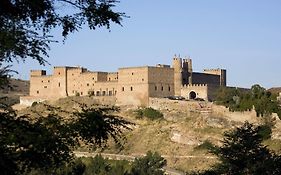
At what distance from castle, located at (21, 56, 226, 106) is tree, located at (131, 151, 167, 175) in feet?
40.8

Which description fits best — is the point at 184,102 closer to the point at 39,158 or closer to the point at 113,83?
the point at 113,83

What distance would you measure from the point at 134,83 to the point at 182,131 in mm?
8601

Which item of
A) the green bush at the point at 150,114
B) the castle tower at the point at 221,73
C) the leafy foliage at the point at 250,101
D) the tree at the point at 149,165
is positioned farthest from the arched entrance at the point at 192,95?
the tree at the point at 149,165

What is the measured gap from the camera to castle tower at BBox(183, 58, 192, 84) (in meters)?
58.7

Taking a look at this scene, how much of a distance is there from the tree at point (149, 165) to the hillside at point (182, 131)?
1.96 metres

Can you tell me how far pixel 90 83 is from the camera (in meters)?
60.5

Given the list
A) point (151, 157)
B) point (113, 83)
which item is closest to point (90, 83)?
point (113, 83)

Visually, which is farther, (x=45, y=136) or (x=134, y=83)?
(x=134, y=83)

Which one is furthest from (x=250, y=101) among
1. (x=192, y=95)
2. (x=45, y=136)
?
(x=45, y=136)

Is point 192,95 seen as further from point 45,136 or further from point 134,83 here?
point 45,136

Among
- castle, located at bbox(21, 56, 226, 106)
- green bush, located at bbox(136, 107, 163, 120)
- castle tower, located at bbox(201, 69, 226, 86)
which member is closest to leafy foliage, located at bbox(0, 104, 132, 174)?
green bush, located at bbox(136, 107, 163, 120)

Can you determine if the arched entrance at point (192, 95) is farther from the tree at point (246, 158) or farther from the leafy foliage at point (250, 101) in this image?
the tree at point (246, 158)

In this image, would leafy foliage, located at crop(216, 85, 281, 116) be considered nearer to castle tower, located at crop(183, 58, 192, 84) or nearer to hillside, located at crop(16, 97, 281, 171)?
hillside, located at crop(16, 97, 281, 171)

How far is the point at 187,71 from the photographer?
59.3 meters
